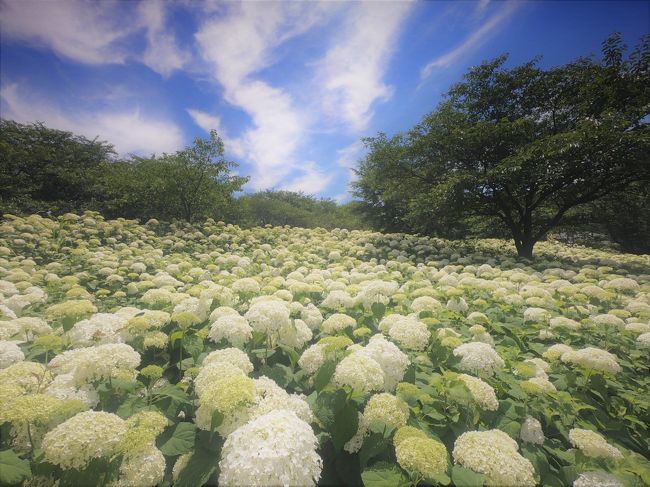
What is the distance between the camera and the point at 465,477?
2.00m

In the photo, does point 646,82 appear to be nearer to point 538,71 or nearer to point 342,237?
point 538,71

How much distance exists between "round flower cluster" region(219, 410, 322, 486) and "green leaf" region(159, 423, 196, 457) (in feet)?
1.76

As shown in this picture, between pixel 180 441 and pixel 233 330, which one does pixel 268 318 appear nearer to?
pixel 233 330

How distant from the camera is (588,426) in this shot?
281 cm

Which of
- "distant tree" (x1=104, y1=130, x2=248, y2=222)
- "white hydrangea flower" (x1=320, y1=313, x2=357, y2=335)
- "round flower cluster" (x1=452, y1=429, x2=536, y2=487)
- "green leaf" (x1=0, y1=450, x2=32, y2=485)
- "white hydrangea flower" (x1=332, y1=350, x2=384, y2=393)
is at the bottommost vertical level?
"round flower cluster" (x1=452, y1=429, x2=536, y2=487)

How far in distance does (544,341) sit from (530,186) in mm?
12636

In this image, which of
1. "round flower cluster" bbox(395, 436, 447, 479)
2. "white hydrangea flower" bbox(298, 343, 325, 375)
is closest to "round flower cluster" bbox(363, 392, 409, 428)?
"round flower cluster" bbox(395, 436, 447, 479)

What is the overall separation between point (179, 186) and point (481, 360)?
20.4 m

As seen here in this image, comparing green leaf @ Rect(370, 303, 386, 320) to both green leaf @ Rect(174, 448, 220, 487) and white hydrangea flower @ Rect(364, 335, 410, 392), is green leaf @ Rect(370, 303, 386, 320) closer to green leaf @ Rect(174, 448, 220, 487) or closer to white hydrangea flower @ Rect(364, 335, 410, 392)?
white hydrangea flower @ Rect(364, 335, 410, 392)

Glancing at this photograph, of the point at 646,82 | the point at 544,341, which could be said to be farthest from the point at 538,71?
the point at 544,341

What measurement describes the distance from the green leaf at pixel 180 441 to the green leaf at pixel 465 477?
1995mm

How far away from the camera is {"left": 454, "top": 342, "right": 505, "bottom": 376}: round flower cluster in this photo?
3.01m

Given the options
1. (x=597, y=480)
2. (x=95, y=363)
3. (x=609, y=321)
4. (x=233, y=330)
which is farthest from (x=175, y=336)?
(x=609, y=321)

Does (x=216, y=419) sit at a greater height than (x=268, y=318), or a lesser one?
lesser
